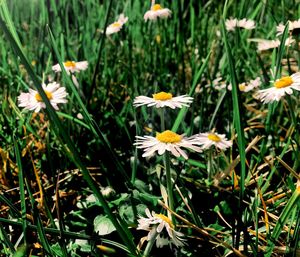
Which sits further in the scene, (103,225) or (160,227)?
(103,225)

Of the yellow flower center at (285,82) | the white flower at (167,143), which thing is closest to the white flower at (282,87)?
the yellow flower center at (285,82)

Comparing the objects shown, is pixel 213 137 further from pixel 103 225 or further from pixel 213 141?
pixel 103 225

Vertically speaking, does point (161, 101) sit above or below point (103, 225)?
above

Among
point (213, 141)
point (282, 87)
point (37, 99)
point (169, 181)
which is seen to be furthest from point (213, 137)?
point (37, 99)

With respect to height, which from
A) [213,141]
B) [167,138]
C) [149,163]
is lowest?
[149,163]

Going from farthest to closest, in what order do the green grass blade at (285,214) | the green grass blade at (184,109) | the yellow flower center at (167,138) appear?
the green grass blade at (184,109) < the yellow flower center at (167,138) < the green grass blade at (285,214)

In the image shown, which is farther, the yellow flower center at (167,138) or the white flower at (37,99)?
the white flower at (37,99)

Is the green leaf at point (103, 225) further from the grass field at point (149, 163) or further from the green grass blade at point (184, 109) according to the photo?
the green grass blade at point (184, 109)

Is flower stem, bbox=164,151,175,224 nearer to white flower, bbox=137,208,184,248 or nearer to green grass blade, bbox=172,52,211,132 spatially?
white flower, bbox=137,208,184,248
